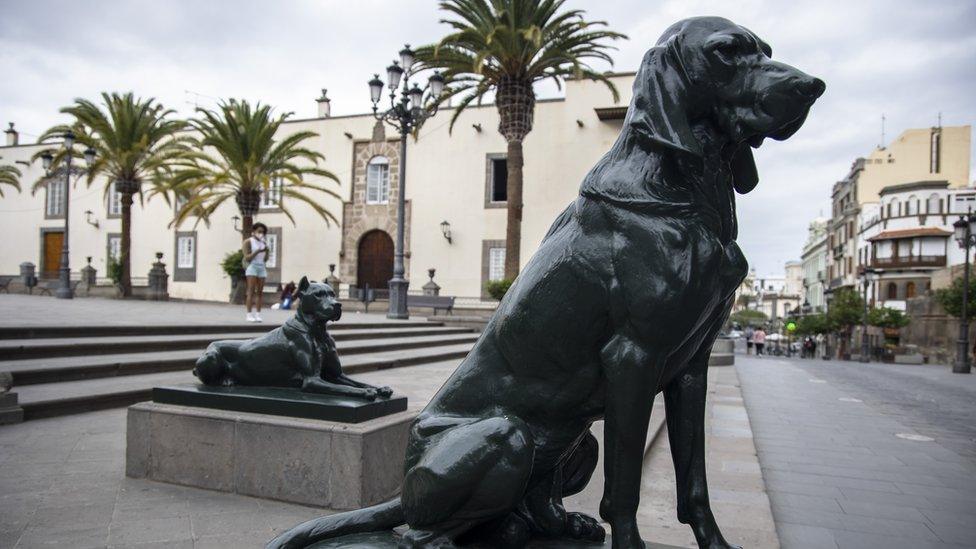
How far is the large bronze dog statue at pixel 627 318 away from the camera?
1.39 meters

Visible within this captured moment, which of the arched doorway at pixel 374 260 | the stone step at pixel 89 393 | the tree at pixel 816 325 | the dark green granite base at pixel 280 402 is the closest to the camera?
the dark green granite base at pixel 280 402

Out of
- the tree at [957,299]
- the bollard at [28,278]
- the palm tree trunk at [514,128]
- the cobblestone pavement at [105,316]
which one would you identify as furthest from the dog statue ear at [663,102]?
the bollard at [28,278]

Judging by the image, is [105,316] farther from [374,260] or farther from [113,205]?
[113,205]

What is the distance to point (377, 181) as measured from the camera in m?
29.1

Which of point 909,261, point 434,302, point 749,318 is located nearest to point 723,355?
point 434,302

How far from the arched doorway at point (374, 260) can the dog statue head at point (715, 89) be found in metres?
27.6

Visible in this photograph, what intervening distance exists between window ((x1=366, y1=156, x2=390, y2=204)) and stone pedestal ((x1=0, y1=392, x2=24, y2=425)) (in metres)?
24.3

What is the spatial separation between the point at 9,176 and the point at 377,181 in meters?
22.5

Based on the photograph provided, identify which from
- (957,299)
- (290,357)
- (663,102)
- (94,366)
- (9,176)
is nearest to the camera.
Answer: (663,102)

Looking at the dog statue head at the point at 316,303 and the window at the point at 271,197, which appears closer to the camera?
the dog statue head at the point at 316,303

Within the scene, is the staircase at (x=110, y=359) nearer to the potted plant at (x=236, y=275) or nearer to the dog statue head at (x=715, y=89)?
the dog statue head at (x=715, y=89)

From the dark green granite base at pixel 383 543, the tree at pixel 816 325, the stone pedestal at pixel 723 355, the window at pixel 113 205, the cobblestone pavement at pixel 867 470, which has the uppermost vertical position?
the window at pixel 113 205

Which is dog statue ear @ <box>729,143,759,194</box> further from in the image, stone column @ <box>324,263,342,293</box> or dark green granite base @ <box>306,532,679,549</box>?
stone column @ <box>324,263,342,293</box>

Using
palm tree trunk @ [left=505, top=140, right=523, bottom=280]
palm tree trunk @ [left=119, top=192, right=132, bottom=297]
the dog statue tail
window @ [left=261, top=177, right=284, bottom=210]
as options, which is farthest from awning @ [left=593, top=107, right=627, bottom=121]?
the dog statue tail
